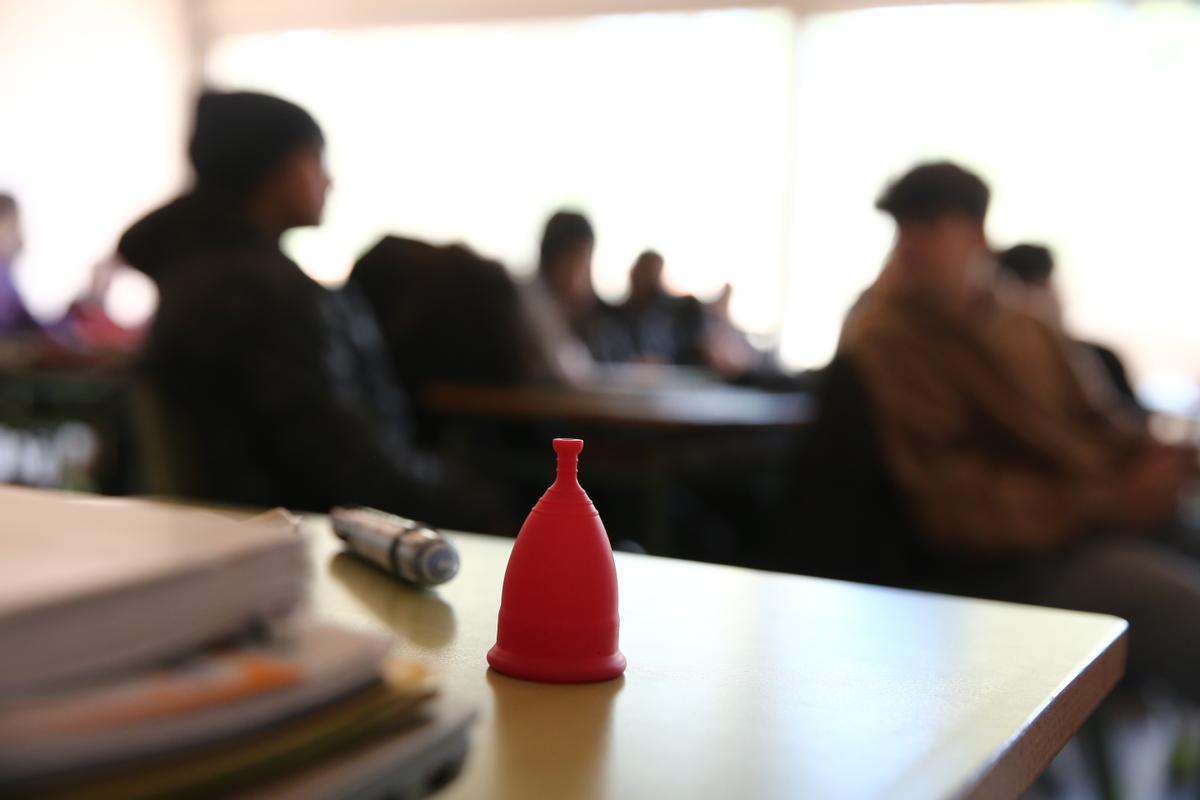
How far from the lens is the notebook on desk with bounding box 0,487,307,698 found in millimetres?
365

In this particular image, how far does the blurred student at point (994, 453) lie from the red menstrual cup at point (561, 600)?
145 cm

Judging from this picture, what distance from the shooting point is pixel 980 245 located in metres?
2.43

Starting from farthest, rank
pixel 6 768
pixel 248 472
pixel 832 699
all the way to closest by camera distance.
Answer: pixel 248 472, pixel 832 699, pixel 6 768

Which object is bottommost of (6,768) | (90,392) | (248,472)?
(90,392)

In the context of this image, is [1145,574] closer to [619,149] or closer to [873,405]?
[873,405]

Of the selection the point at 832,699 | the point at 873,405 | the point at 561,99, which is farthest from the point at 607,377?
the point at 561,99

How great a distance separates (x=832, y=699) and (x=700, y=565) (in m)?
0.36

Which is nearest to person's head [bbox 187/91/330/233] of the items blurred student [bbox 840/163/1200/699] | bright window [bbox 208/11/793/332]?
blurred student [bbox 840/163/1200/699]

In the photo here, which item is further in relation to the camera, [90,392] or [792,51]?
[792,51]

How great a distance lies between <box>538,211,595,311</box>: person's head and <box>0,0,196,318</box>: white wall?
13.1 ft

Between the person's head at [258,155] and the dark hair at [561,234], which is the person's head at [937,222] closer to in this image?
the person's head at [258,155]

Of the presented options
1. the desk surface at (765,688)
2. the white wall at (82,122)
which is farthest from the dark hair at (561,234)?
the white wall at (82,122)

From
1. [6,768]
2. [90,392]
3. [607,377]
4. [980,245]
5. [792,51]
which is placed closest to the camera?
[6,768]

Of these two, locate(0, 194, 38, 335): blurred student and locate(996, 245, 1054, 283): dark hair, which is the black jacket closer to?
locate(996, 245, 1054, 283): dark hair
